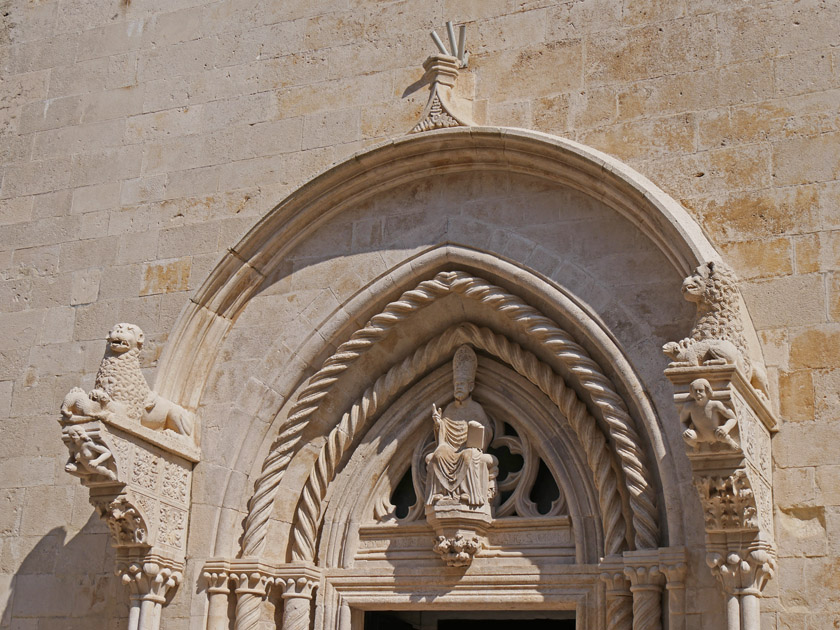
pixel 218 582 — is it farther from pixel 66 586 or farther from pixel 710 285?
pixel 710 285

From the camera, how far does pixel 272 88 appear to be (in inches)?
288

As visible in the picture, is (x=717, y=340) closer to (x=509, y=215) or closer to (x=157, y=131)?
(x=509, y=215)

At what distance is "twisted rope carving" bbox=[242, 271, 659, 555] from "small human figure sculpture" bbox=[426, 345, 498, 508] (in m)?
0.40

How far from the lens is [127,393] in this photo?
21.0 ft

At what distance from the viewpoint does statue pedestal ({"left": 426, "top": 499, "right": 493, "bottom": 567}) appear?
20.7 feet

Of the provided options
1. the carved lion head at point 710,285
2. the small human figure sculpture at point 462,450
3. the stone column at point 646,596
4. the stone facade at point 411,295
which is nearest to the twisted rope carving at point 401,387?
the stone facade at point 411,295

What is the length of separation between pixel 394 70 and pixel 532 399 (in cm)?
204

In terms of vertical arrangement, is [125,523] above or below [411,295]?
below

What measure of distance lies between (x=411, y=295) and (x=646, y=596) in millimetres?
2018

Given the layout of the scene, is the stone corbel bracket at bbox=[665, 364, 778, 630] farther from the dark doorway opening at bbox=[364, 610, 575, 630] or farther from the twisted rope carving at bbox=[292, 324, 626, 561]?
the dark doorway opening at bbox=[364, 610, 575, 630]

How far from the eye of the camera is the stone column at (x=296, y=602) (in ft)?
21.1

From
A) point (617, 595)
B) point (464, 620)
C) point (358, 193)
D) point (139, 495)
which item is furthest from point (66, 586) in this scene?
point (617, 595)

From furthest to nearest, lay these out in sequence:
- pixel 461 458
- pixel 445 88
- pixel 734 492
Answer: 1. pixel 445 88
2. pixel 461 458
3. pixel 734 492

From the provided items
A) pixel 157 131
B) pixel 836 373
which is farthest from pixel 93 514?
pixel 836 373
